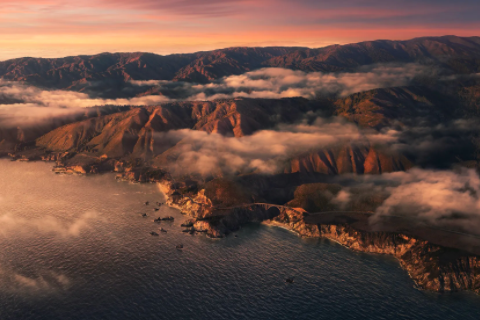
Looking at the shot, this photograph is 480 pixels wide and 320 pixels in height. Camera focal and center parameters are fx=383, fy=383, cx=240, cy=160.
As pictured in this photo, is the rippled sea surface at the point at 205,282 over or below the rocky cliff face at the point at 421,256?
below

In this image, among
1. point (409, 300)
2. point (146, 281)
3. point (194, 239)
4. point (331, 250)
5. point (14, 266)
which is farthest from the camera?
point (194, 239)

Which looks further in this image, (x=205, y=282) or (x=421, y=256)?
(x=421, y=256)

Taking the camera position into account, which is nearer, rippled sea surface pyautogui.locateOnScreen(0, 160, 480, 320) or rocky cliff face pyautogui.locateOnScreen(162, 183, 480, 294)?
rippled sea surface pyautogui.locateOnScreen(0, 160, 480, 320)

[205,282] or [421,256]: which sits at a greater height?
[421,256]

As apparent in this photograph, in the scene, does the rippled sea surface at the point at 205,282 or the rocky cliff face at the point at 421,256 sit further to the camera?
the rocky cliff face at the point at 421,256

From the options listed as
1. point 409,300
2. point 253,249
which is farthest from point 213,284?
point 409,300

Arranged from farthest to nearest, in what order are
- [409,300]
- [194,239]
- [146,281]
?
[194,239] → [146,281] → [409,300]

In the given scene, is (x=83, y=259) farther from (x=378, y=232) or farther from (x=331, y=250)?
(x=378, y=232)

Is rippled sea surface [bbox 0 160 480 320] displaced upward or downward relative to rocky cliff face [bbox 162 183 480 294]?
downward
